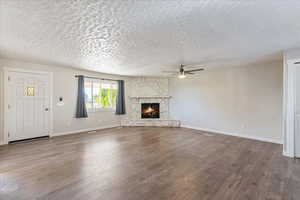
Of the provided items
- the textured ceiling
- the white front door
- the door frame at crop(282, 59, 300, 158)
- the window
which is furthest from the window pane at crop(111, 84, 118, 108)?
the door frame at crop(282, 59, 300, 158)

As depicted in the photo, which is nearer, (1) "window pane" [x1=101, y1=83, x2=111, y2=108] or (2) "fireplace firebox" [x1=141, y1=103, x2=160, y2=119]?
(1) "window pane" [x1=101, y1=83, x2=111, y2=108]

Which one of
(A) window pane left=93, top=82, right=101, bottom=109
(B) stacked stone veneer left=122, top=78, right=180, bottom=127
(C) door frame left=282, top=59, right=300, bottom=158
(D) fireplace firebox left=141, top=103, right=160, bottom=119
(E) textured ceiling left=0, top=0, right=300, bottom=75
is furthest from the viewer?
(D) fireplace firebox left=141, top=103, right=160, bottom=119

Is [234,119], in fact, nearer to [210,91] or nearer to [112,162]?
[210,91]

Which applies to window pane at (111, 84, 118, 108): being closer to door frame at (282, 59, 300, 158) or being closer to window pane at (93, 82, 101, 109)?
window pane at (93, 82, 101, 109)

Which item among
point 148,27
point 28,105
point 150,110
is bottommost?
point 150,110

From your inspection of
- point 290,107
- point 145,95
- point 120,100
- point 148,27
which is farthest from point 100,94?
point 290,107

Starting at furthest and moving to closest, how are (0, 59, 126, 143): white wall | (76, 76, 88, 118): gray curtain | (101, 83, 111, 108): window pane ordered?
1. (101, 83, 111, 108): window pane
2. (76, 76, 88, 118): gray curtain
3. (0, 59, 126, 143): white wall

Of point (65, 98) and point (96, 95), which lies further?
point (96, 95)

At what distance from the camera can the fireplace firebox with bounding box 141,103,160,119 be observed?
735 centimetres

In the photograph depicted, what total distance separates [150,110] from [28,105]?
15.5ft

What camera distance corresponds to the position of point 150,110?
739 centimetres

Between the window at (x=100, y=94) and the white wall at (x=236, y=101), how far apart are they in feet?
9.99

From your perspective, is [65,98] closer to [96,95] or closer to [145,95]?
[96,95]

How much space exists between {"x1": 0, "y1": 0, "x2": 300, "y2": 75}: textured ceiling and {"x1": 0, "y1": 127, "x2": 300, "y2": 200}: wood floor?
2.39 m
